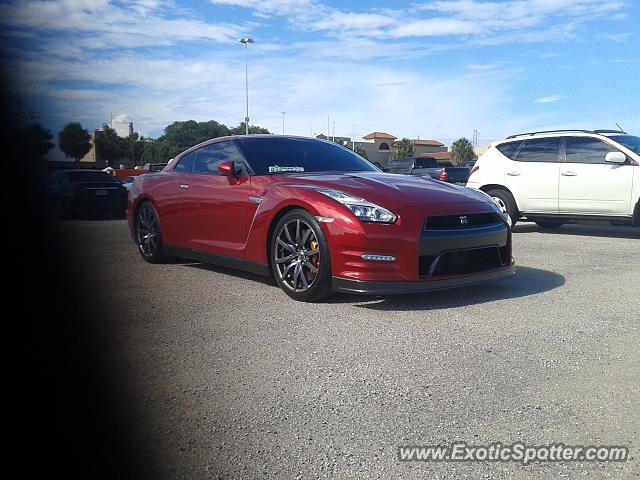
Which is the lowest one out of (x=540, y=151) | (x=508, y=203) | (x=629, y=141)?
(x=508, y=203)

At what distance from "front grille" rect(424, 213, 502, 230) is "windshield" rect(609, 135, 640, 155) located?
5.08m

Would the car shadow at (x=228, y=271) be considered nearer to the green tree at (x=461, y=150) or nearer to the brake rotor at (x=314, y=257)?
the brake rotor at (x=314, y=257)

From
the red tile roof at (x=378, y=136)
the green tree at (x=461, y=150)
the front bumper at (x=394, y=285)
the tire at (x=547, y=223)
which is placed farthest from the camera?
the red tile roof at (x=378, y=136)

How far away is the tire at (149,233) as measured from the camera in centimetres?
698

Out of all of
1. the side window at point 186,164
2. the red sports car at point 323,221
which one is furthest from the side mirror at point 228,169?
the side window at point 186,164

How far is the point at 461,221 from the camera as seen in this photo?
5109mm

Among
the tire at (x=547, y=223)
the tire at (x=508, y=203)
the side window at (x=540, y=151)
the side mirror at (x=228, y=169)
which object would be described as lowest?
the tire at (x=547, y=223)

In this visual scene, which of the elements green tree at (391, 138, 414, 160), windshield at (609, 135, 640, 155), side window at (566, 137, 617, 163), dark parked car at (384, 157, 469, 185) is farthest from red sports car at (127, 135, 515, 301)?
green tree at (391, 138, 414, 160)

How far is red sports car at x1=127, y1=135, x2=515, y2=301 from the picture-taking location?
4.74 m

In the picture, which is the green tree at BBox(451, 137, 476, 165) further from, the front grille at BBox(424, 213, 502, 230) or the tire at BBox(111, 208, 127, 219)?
the front grille at BBox(424, 213, 502, 230)

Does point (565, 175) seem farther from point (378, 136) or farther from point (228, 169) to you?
point (378, 136)

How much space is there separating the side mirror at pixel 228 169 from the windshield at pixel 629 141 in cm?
655

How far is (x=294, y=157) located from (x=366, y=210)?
1547mm

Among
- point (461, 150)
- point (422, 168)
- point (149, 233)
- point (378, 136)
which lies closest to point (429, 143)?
point (378, 136)
